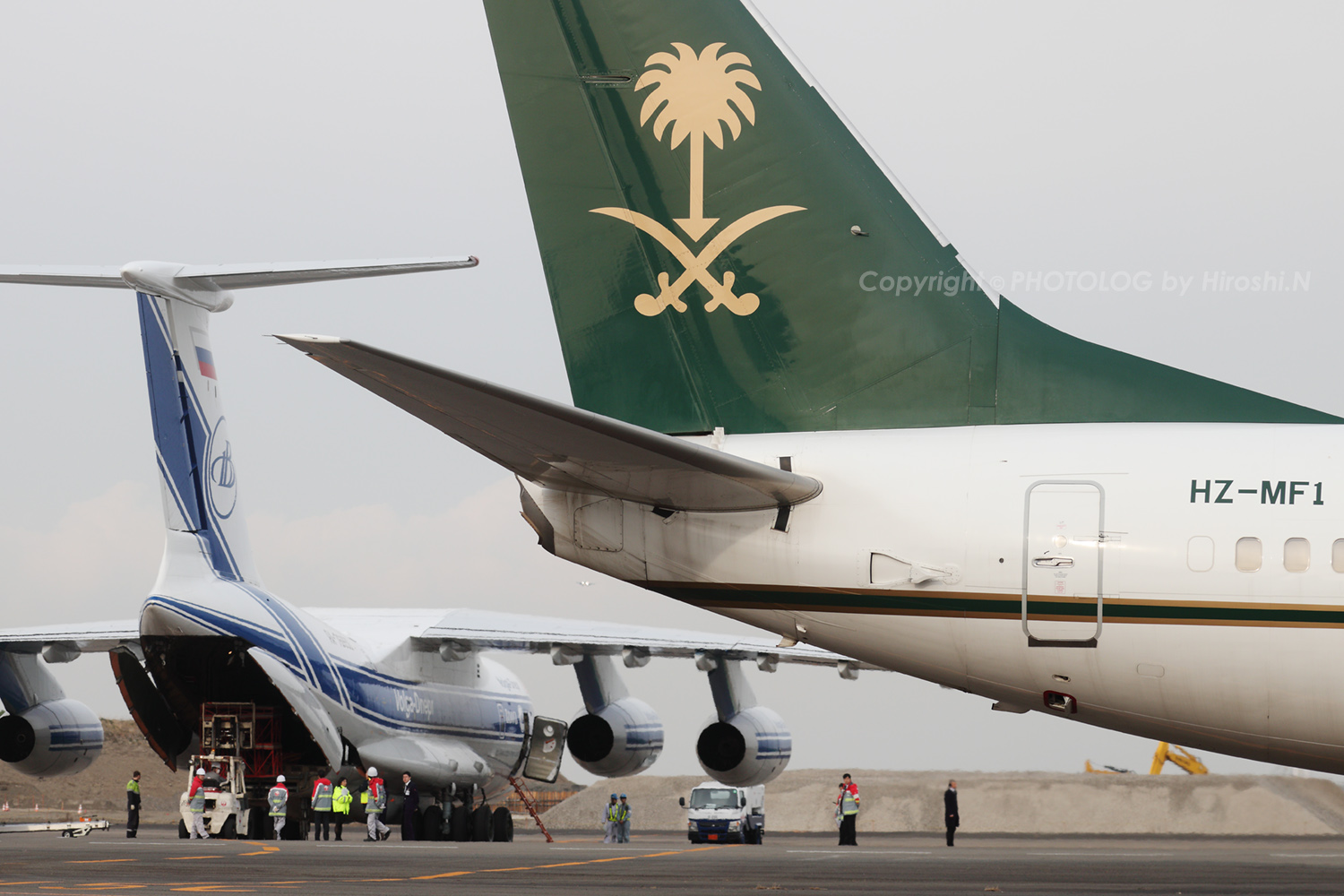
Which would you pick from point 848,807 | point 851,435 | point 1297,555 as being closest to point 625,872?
point 851,435

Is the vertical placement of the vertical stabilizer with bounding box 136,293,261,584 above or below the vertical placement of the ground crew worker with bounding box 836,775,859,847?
above

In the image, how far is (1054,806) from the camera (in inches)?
1902

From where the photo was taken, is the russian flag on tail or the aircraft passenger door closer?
the aircraft passenger door

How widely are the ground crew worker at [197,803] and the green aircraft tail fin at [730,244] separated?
15.8 meters

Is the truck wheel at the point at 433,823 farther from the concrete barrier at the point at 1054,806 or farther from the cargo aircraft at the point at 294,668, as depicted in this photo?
the concrete barrier at the point at 1054,806

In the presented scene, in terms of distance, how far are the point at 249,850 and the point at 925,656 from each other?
10.6 meters

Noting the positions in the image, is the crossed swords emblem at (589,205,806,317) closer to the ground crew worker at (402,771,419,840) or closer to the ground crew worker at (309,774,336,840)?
the ground crew worker at (309,774,336,840)

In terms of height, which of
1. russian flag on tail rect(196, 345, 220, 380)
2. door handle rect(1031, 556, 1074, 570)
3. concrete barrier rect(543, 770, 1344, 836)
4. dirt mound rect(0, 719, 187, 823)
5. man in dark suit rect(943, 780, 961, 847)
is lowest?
dirt mound rect(0, 719, 187, 823)

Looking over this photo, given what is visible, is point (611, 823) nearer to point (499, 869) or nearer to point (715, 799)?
point (715, 799)

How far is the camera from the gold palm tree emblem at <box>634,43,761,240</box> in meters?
7.56

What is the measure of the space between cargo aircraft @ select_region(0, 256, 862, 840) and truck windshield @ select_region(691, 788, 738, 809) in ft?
5.03

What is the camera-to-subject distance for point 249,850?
1525 cm

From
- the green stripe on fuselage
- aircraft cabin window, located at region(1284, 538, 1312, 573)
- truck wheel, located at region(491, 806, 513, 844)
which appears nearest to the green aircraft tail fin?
the green stripe on fuselage

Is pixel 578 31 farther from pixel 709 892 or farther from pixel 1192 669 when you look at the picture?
pixel 709 892
